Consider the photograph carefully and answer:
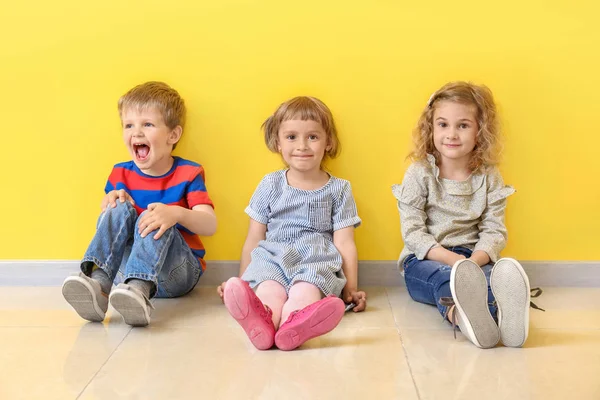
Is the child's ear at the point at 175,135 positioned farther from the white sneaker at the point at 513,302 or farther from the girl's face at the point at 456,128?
the white sneaker at the point at 513,302

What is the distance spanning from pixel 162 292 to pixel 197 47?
71 centimetres

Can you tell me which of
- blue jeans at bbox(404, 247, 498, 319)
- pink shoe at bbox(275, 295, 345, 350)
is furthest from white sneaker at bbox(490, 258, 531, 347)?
pink shoe at bbox(275, 295, 345, 350)

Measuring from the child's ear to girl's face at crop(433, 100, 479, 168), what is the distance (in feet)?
2.37

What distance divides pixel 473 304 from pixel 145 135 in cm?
98

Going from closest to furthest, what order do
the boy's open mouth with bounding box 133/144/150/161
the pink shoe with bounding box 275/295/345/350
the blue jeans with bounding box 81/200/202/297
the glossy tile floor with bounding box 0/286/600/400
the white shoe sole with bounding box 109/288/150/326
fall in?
the glossy tile floor with bounding box 0/286/600/400 < the pink shoe with bounding box 275/295/345/350 < the white shoe sole with bounding box 109/288/150/326 < the blue jeans with bounding box 81/200/202/297 < the boy's open mouth with bounding box 133/144/150/161

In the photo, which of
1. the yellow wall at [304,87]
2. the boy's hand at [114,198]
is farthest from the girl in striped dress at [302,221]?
the boy's hand at [114,198]

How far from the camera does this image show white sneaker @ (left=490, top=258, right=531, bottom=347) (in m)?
1.54

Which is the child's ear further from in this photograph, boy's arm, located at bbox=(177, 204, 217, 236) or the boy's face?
boy's arm, located at bbox=(177, 204, 217, 236)

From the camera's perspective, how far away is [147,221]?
180 centimetres

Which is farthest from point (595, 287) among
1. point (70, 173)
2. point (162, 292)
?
point (70, 173)

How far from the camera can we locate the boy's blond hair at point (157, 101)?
197cm

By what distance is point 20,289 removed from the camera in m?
2.12

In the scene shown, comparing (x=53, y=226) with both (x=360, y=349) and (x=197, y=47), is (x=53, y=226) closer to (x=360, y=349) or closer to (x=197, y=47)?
(x=197, y=47)

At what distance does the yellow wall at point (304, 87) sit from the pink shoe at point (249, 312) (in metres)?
0.65
